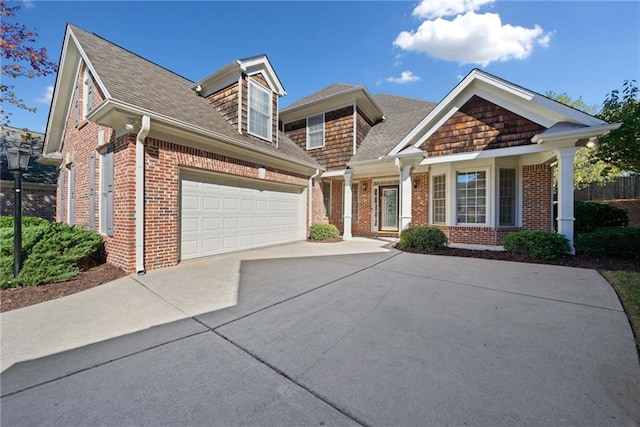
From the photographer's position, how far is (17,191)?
5133 mm

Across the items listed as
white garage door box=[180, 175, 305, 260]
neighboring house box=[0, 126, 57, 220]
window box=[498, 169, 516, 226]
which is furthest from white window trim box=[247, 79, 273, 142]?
neighboring house box=[0, 126, 57, 220]

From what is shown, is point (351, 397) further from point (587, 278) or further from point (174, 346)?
point (587, 278)

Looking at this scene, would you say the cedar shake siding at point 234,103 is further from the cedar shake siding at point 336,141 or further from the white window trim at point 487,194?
the white window trim at point 487,194

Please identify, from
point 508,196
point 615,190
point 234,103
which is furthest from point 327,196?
point 615,190

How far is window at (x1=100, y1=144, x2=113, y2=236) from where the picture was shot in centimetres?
589

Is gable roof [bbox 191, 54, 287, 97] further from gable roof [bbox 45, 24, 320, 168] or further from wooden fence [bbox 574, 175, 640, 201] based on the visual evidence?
wooden fence [bbox 574, 175, 640, 201]

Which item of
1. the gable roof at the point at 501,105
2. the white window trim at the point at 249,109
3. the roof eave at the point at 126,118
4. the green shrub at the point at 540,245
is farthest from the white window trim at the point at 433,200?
the roof eave at the point at 126,118

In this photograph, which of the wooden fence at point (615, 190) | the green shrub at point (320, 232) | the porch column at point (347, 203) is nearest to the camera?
the green shrub at point (320, 232)

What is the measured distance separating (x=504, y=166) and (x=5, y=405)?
11025 millimetres

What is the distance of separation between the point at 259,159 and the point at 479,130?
6.79 metres

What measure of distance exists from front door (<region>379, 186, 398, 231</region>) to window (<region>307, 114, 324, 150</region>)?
3.61 meters

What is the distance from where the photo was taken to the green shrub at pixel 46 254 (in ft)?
15.5

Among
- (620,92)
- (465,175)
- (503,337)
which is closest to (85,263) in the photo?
(503,337)

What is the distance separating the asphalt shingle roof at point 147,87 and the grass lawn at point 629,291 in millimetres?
7928
